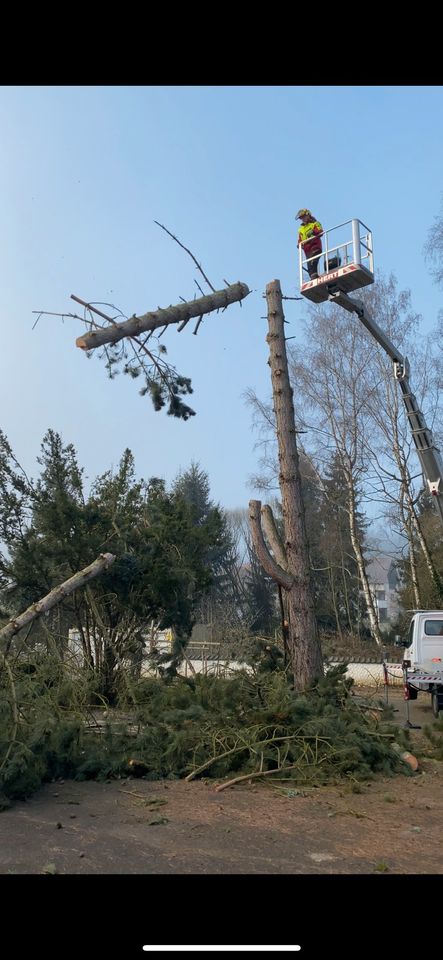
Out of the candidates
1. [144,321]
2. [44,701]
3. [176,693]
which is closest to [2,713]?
[44,701]

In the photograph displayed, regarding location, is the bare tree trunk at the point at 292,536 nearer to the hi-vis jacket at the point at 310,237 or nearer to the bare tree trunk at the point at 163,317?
the hi-vis jacket at the point at 310,237

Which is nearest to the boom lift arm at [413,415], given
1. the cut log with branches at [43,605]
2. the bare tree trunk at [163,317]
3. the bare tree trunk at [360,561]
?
the bare tree trunk at [163,317]

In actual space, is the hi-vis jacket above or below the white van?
above

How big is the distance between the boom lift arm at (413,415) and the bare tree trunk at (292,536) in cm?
99

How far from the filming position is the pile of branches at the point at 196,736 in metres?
7.48

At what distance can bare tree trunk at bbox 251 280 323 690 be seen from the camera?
32.8 feet

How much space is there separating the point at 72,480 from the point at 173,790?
7.78 metres

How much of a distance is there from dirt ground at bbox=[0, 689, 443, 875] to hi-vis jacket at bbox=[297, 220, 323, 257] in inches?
274

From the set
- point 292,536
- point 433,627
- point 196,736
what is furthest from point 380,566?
point 196,736

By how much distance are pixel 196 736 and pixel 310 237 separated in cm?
678

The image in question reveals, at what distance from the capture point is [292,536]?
34.3 ft

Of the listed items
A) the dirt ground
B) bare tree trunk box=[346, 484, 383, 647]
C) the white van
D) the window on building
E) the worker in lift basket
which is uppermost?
the worker in lift basket

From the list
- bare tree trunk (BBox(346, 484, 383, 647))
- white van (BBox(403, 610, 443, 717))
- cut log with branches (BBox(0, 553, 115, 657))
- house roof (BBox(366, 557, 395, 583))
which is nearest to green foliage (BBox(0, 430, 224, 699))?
cut log with branches (BBox(0, 553, 115, 657))

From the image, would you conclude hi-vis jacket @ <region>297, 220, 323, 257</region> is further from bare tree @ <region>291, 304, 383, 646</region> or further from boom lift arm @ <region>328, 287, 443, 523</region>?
bare tree @ <region>291, 304, 383, 646</region>
